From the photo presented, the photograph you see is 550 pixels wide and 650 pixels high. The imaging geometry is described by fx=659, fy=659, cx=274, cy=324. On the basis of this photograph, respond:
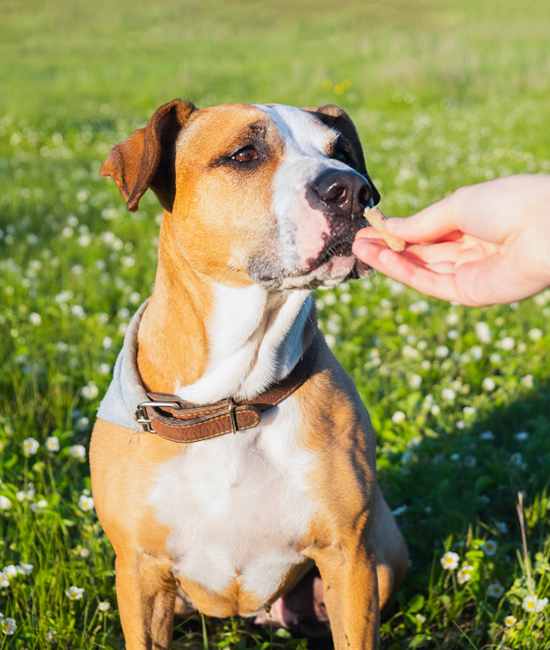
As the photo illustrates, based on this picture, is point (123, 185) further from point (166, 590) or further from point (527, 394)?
point (527, 394)

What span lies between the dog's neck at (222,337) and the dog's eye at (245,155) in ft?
1.37

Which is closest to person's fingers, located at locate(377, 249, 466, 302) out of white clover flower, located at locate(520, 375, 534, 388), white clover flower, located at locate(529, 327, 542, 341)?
white clover flower, located at locate(520, 375, 534, 388)

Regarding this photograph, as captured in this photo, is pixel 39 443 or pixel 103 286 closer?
pixel 39 443

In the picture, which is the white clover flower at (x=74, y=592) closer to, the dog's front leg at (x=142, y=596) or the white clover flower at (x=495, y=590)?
the dog's front leg at (x=142, y=596)

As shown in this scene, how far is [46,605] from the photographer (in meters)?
2.78

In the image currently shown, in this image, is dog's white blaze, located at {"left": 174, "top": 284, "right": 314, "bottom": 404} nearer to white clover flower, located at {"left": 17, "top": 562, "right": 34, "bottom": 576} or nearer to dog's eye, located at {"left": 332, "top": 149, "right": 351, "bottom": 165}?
dog's eye, located at {"left": 332, "top": 149, "right": 351, "bottom": 165}

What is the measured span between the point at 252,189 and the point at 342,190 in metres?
0.42

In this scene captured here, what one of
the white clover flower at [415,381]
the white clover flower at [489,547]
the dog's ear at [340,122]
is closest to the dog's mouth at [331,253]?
the dog's ear at [340,122]

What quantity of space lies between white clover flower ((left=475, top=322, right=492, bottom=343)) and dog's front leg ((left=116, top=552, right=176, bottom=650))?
3.30 meters

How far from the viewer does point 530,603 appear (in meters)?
2.65

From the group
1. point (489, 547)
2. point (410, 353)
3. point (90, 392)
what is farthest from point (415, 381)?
point (90, 392)

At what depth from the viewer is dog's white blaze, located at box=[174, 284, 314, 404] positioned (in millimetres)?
2562

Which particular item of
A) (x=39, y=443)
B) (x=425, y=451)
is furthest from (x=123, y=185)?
(x=425, y=451)

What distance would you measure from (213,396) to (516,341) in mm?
3335
